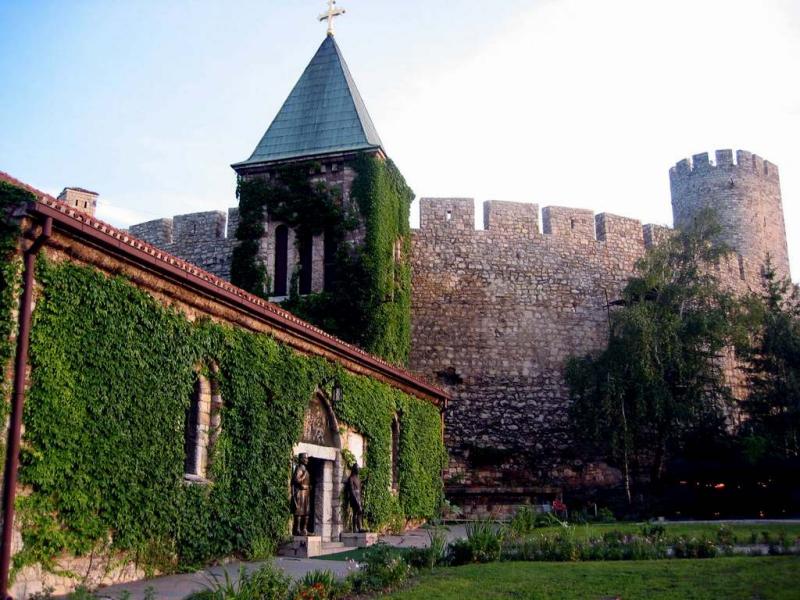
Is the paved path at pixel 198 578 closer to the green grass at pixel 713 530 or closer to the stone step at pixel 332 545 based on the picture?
the stone step at pixel 332 545

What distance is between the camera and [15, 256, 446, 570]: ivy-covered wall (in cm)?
912

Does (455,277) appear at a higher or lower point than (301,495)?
higher

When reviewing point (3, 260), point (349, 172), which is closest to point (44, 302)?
point (3, 260)

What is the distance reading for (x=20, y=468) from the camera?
8.66m

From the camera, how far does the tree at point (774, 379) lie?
2298 centimetres

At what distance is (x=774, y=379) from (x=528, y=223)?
8951mm

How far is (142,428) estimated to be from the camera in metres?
10.6

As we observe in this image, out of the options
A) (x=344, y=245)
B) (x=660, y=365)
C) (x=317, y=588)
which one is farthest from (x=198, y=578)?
(x=660, y=365)


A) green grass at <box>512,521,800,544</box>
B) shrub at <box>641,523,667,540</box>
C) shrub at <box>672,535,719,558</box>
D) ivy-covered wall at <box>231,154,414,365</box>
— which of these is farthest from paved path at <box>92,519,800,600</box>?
ivy-covered wall at <box>231,154,414,365</box>

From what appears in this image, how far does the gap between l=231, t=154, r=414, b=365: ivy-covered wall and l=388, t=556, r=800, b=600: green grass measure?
11.4 meters

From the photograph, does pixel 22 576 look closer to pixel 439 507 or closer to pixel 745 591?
pixel 745 591

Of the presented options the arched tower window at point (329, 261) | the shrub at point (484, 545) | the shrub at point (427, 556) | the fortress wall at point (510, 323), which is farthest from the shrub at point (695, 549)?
the fortress wall at point (510, 323)

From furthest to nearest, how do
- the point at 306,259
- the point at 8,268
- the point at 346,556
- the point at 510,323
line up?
the point at 510,323 → the point at 306,259 → the point at 346,556 → the point at 8,268

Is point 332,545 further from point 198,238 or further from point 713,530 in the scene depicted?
point 198,238
